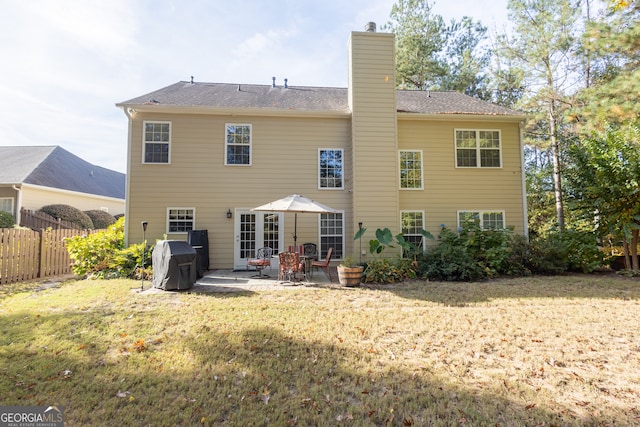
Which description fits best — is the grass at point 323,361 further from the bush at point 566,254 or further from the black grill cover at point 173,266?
the bush at point 566,254

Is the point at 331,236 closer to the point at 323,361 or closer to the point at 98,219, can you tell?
the point at 323,361

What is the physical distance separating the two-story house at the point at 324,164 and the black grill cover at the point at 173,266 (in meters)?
3.12

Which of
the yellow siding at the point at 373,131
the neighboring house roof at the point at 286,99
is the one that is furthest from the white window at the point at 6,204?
the yellow siding at the point at 373,131

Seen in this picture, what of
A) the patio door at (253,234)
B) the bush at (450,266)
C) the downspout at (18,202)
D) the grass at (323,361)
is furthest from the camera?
the downspout at (18,202)

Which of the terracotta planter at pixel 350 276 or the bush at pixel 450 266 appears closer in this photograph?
the terracotta planter at pixel 350 276

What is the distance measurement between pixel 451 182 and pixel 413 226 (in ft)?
7.15

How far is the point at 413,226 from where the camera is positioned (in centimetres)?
1082

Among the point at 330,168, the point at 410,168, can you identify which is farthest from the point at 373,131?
the point at 410,168

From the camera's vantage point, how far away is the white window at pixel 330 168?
10.7 meters

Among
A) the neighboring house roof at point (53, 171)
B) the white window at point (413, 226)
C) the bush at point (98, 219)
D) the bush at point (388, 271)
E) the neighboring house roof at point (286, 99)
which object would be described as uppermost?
the neighboring house roof at point (286, 99)

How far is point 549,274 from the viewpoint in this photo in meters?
9.12

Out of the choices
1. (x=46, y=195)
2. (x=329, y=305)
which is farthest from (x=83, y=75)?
(x=329, y=305)

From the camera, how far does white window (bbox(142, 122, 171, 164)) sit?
1009 cm

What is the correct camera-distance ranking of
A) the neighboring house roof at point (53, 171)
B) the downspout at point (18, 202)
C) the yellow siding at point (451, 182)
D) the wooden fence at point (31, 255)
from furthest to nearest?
the neighboring house roof at point (53, 171) < the downspout at point (18, 202) < the yellow siding at point (451, 182) < the wooden fence at point (31, 255)
